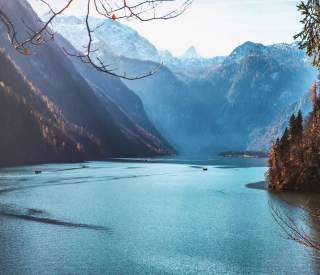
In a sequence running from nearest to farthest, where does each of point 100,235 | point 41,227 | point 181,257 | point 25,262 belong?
point 25,262 < point 181,257 < point 100,235 < point 41,227

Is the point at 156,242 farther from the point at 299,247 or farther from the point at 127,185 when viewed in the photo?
the point at 127,185

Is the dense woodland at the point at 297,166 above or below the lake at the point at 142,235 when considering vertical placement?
above

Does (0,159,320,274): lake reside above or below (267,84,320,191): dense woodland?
below

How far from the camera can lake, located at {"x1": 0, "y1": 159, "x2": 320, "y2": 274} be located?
4081 centimetres

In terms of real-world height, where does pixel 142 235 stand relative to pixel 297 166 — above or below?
below

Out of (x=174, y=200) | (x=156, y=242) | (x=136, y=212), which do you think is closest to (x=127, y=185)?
(x=174, y=200)

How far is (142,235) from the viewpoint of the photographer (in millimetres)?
54656

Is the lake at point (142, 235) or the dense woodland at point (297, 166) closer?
the lake at point (142, 235)

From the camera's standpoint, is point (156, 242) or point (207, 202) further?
point (207, 202)

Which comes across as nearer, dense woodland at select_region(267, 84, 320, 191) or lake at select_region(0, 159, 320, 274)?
lake at select_region(0, 159, 320, 274)

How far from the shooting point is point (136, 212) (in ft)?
241

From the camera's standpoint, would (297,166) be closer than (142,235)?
No

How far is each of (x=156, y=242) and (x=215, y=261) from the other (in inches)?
369

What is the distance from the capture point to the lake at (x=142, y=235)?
1607 inches
